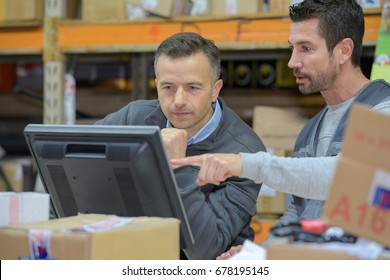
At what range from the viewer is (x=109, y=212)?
1842 mm

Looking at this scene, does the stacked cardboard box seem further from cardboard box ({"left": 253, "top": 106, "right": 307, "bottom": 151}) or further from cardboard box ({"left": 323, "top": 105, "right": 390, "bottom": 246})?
cardboard box ({"left": 253, "top": 106, "right": 307, "bottom": 151})

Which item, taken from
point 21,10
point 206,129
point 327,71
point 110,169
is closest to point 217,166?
point 110,169

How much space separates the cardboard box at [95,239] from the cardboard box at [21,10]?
2.38 meters

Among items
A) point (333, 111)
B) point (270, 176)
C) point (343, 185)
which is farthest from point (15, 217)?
point (333, 111)

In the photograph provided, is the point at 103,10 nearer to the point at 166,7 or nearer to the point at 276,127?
the point at 166,7

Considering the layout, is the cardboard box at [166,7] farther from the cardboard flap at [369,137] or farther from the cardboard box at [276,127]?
the cardboard flap at [369,137]

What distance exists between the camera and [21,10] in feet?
12.7

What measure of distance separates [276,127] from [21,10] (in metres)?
1.38

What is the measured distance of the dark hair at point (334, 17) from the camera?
2422 millimetres

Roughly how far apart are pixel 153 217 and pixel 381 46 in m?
1.88

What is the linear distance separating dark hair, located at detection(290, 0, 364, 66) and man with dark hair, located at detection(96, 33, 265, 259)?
0.31 metres

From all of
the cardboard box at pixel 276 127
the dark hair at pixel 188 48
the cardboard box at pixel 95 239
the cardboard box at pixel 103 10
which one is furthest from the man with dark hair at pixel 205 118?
the cardboard box at pixel 103 10
